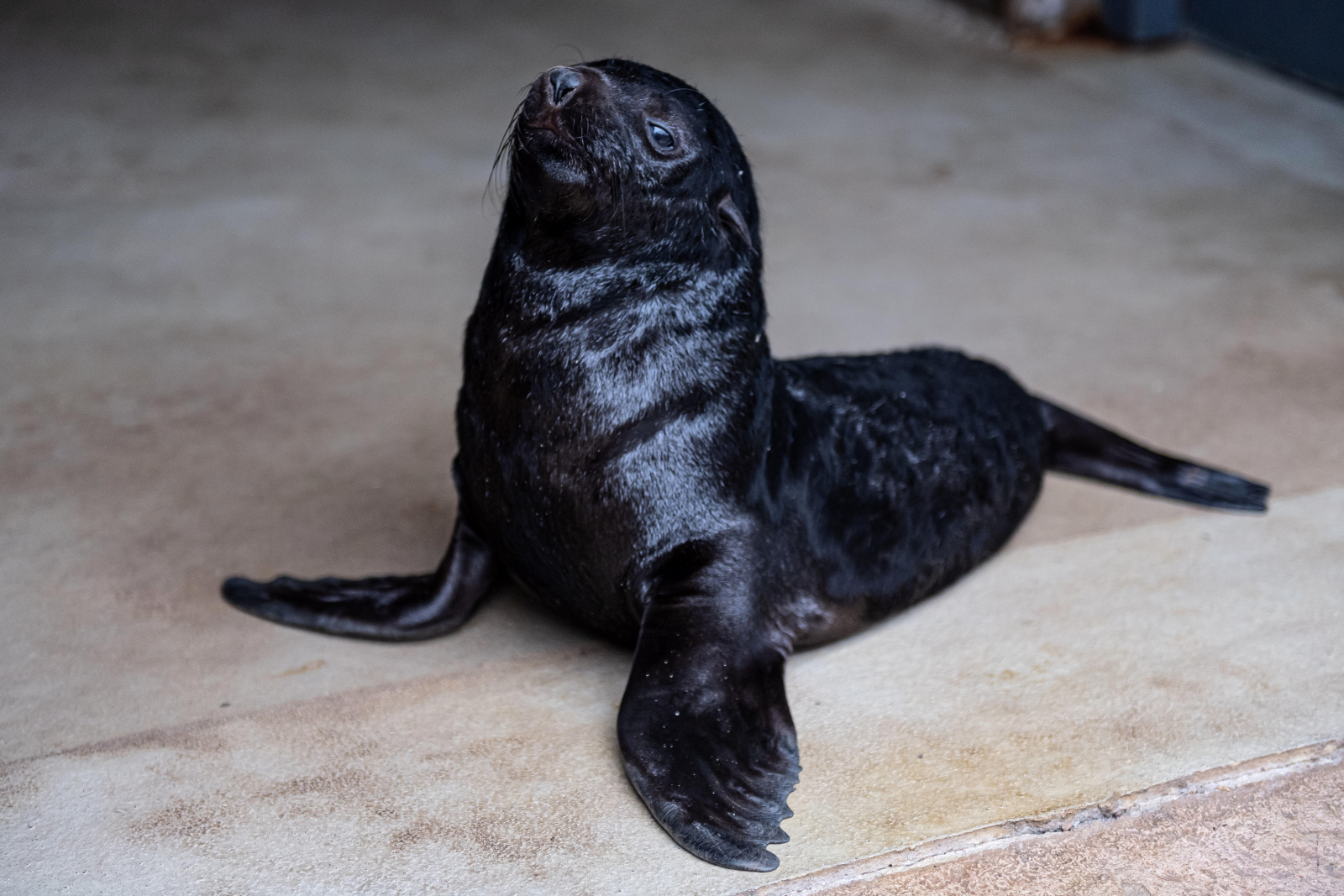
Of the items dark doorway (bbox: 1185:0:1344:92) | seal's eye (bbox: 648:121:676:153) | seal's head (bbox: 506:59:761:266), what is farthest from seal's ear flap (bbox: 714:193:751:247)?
dark doorway (bbox: 1185:0:1344:92)

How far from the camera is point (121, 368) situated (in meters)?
4.46

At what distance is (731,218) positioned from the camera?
277 cm

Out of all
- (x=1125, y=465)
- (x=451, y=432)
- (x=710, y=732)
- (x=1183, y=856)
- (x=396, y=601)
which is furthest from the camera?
(x=451, y=432)

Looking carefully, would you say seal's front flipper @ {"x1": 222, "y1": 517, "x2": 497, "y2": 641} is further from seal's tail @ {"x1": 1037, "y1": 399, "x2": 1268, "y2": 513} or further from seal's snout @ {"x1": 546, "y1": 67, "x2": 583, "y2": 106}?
seal's tail @ {"x1": 1037, "y1": 399, "x2": 1268, "y2": 513}

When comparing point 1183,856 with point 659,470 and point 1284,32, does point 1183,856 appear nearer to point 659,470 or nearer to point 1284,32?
point 659,470

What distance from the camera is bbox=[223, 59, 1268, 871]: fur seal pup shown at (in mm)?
2625

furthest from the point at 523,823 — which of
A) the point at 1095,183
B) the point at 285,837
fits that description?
the point at 1095,183

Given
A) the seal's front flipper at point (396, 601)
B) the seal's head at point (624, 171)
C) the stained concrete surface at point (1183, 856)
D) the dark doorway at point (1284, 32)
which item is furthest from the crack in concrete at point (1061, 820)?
the dark doorway at point (1284, 32)

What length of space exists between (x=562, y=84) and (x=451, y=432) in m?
1.68

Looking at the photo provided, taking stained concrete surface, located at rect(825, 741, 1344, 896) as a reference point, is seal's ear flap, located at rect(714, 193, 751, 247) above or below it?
above

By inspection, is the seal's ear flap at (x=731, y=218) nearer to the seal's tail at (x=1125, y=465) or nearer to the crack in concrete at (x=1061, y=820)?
the crack in concrete at (x=1061, y=820)

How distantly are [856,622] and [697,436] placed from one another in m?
0.62

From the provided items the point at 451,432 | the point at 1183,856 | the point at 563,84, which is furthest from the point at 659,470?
Answer: the point at 451,432

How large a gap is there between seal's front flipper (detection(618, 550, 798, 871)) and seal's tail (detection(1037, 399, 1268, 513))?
1.36 meters
